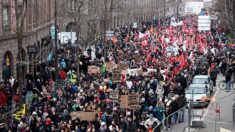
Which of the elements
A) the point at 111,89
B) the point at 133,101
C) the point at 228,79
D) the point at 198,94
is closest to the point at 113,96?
the point at 133,101

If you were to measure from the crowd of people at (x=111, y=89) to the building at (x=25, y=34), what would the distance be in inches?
68.3

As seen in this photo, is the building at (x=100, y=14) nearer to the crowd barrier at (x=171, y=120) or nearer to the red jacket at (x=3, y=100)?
the red jacket at (x=3, y=100)

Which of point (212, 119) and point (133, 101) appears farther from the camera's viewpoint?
point (133, 101)

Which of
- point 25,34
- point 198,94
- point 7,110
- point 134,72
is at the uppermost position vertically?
point 25,34

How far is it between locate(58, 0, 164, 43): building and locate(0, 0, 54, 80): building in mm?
2578

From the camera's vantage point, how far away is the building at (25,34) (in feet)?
125

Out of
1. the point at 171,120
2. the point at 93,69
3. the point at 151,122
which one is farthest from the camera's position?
the point at 93,69

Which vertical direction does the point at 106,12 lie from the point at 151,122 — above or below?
above

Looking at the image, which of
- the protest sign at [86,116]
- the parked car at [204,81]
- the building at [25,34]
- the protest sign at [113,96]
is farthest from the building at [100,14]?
the protest sign at [86,116]

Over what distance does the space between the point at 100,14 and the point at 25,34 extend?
21868mm

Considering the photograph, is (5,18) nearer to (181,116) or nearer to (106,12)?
(106,12)

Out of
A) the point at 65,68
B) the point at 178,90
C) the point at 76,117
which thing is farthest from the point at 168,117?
the point at 65,68

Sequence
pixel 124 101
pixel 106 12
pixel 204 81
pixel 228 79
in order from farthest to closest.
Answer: pixel 106 12, pixel 228 79, pixel 204 81, pixel 124 101

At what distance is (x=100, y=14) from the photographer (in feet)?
210
